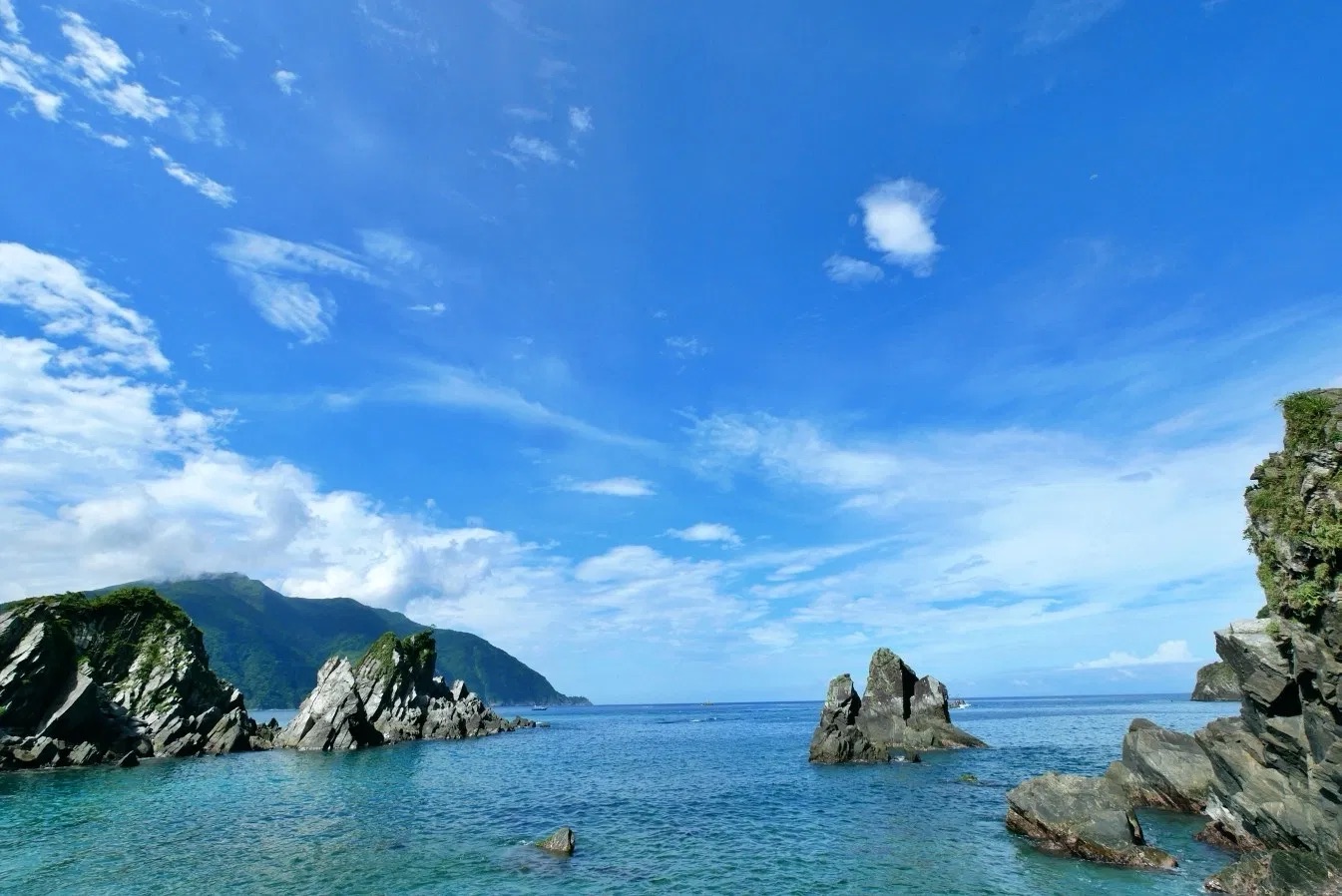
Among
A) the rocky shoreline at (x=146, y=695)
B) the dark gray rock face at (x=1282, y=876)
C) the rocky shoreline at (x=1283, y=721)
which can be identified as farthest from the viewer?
the rocky shoreline at (x=146, y=695)

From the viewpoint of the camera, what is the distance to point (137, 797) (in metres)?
50.8

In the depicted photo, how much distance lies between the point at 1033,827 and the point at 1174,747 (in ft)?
49.6

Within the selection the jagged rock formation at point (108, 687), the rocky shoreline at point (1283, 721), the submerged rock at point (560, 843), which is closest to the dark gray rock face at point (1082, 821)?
the rocky shoreline at point (1283, 721)

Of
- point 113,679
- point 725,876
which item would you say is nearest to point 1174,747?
point 725,876

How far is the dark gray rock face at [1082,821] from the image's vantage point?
29125mm

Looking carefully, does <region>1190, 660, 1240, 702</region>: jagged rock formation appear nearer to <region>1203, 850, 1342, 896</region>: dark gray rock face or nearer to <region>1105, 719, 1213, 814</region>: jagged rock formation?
<region>1105, 719, 1213, 814</region>: jagged rock formation

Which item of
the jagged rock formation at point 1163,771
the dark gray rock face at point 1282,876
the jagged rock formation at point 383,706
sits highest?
the jagged rock formation at point 383,706

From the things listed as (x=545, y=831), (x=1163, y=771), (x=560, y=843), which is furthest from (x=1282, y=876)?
(x=545, y=831)

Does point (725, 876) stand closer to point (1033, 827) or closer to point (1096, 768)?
point (1033, 827)

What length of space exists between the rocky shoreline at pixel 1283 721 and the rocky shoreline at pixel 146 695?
91.3m

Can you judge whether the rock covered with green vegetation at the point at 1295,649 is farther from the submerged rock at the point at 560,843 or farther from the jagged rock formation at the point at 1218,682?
the jagged rock formation at the point at 1218,682

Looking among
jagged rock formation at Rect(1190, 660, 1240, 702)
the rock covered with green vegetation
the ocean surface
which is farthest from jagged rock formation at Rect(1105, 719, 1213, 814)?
jagged rock formation at Rect(1190, 660, 1240, 702)

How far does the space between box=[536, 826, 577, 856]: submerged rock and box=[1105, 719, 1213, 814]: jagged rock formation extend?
34.6 metres

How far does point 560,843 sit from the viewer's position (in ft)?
112
